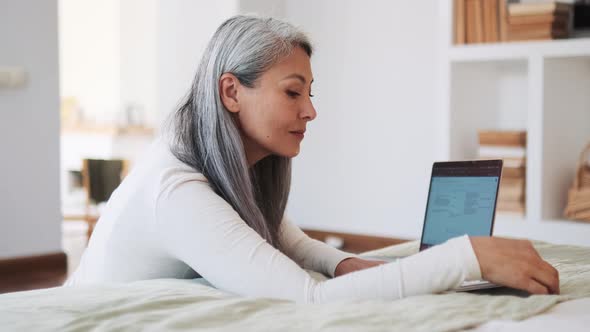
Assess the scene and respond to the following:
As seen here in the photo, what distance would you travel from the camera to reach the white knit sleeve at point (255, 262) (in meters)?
1.07

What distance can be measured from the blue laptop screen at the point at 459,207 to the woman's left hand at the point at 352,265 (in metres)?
0.10

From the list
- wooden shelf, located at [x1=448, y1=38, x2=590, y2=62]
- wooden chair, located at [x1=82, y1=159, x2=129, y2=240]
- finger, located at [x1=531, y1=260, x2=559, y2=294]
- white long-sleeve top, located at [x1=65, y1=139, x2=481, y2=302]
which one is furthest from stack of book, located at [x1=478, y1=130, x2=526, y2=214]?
wooden chair, located at [x1=82, y1=159, x2=129, y2=240]

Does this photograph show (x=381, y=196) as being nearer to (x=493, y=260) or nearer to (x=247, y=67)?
(x=247, y=67)

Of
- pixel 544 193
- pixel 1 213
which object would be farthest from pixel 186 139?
pixel 1 213

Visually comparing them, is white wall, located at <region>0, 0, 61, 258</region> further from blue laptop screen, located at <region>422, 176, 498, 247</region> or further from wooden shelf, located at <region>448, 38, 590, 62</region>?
blue laptop screen, located at <region>422, 176, 498, 247</region>

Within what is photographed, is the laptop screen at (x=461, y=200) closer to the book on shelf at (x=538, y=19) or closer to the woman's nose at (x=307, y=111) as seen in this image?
the woman's nose at (x=307, y=111)

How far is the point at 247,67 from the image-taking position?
137 cm

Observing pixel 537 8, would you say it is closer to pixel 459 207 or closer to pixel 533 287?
pixel 459 207

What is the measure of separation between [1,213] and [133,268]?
2.61 meters

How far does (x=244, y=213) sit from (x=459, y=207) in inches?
13.5

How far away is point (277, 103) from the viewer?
1.38 meters

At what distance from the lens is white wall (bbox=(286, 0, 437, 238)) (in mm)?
4191

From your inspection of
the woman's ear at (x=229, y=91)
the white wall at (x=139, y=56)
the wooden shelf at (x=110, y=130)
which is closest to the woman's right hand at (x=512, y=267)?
the woman's ear at (x=229, y=91)

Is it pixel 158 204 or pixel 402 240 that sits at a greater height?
pixel 158 204
